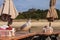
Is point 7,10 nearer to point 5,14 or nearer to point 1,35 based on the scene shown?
point 5,14

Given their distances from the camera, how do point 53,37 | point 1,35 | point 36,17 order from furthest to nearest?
point 36,17
point 53,37
point 1,35

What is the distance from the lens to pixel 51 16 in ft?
47.4

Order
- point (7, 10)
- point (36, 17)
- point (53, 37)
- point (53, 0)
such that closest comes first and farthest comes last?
point (7, 10) → point (53, 37) → point (53, 0) → point (36, 17)

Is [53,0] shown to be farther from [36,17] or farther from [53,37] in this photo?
[36,17]

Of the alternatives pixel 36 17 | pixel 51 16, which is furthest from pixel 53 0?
pixel 36 17

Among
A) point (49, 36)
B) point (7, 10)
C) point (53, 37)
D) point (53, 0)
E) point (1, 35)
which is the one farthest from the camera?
point (53, 0)

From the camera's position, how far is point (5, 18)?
39.9 feet

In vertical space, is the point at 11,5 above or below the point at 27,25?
above

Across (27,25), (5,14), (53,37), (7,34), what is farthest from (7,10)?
(53,37)

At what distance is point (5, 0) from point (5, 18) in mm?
754

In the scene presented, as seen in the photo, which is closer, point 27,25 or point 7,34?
point 7,34

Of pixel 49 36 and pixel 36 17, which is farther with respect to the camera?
pixel 36 17

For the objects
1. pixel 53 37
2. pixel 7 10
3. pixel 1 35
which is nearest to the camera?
pixel 1 35

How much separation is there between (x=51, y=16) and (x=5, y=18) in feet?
10.2
